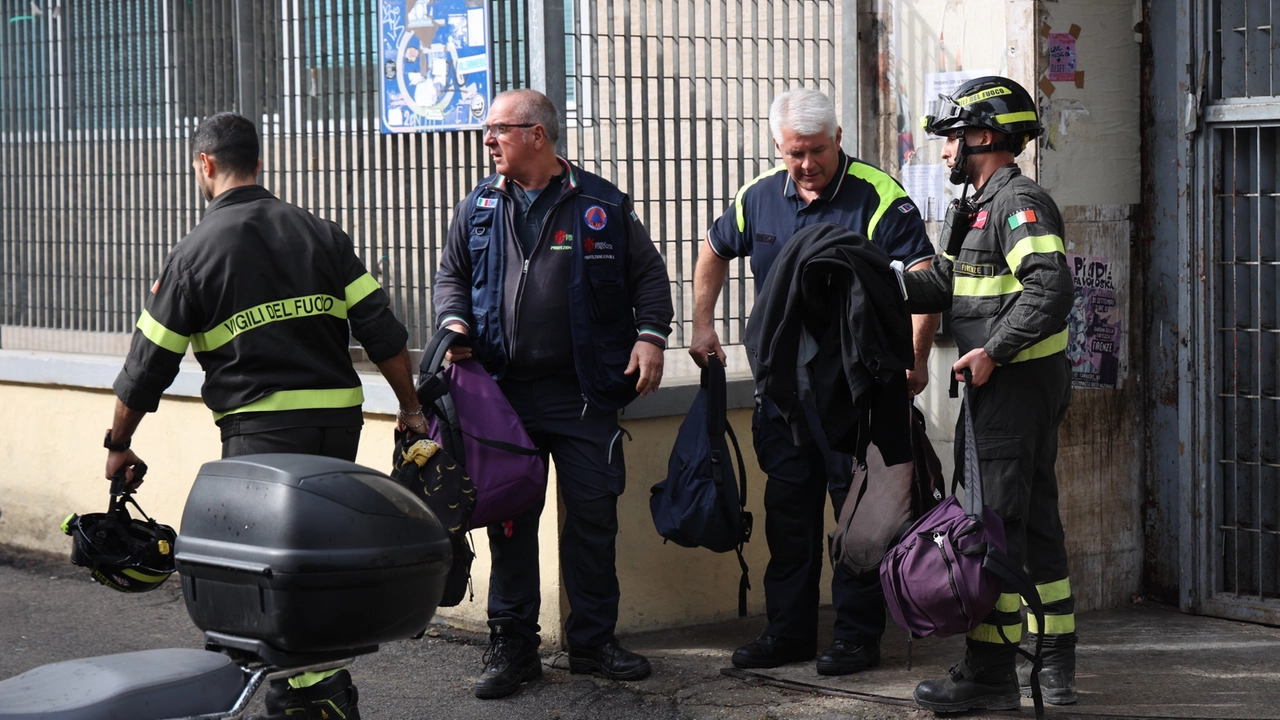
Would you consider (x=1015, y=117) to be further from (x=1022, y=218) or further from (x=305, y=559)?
(x=305, y=559)

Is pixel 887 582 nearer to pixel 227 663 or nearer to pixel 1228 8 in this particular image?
pixel 227 663

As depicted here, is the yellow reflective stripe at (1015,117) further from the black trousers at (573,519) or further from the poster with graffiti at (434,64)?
the poster with graffiti at (434,64)

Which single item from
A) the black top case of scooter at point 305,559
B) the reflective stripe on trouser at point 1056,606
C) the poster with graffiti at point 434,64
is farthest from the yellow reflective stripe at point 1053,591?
the poster with graffiti at point 434,64

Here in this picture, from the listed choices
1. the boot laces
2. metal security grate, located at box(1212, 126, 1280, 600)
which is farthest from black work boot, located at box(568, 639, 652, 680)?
metal security grate, located at box(1212, 126, 1280, 600)

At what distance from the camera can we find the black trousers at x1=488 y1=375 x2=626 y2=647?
17.1 feet

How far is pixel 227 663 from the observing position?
2.78 meters

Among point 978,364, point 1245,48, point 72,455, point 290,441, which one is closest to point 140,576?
point 290,441

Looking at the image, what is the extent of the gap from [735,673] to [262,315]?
7.01 ft

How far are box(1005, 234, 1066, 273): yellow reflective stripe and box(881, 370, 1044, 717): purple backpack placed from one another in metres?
0.39

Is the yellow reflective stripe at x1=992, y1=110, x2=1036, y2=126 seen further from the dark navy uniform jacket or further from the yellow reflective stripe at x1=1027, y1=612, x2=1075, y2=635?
the dark navy uniform jacket

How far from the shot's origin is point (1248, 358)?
19.1 ft

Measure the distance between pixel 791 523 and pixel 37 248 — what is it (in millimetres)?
4918

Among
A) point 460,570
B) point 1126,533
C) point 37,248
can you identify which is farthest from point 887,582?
point 37,248

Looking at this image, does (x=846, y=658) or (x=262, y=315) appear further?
(x=846, y=658)
